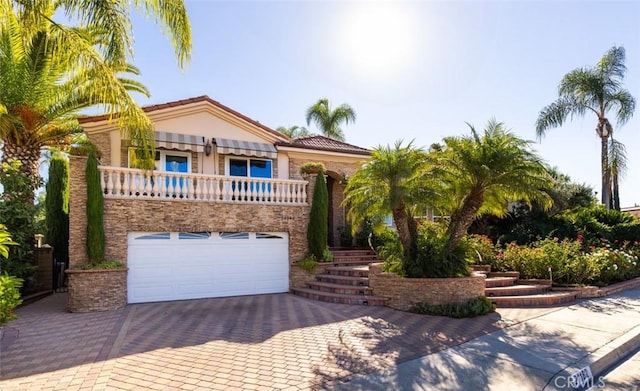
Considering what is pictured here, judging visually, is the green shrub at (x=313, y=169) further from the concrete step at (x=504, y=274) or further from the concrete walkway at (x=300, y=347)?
the concrete step at (x=504, y=274)

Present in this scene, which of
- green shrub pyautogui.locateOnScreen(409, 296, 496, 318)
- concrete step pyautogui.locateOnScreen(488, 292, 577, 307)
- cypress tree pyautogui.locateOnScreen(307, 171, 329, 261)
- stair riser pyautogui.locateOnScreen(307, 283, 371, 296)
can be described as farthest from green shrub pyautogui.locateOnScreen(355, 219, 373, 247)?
green shrub pyautogui.locateOnScreen(409, 296, 496, 318)

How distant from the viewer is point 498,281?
1390 cm

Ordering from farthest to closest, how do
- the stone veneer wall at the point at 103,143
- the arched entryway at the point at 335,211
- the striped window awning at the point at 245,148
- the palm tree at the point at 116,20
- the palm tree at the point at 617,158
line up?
the palm tree at the point at 617,158 < the arched entryway at the point at 335,211 < the striped window awning at the point at 245,148 < the stone veneer wall at the point at 103,143 < the palm tree at the point at 116,20

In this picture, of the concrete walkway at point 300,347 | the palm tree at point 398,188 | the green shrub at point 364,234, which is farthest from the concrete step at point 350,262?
the concrete walkway at point 300,347

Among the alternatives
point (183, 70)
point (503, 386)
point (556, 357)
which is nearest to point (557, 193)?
point (556, 357)

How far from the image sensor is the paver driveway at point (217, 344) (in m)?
6.37

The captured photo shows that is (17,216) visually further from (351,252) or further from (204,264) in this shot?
(351,252)

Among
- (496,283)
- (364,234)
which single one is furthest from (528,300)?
(364,234)

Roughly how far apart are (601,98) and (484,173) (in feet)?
61.0

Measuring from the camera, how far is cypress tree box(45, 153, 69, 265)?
17.4 metres

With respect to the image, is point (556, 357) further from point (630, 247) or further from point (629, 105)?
point (629, 105)

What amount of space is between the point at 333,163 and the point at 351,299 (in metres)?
9.63

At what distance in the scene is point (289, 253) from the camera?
52.1 ft

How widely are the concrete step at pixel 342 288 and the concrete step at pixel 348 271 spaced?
0.91 metres
